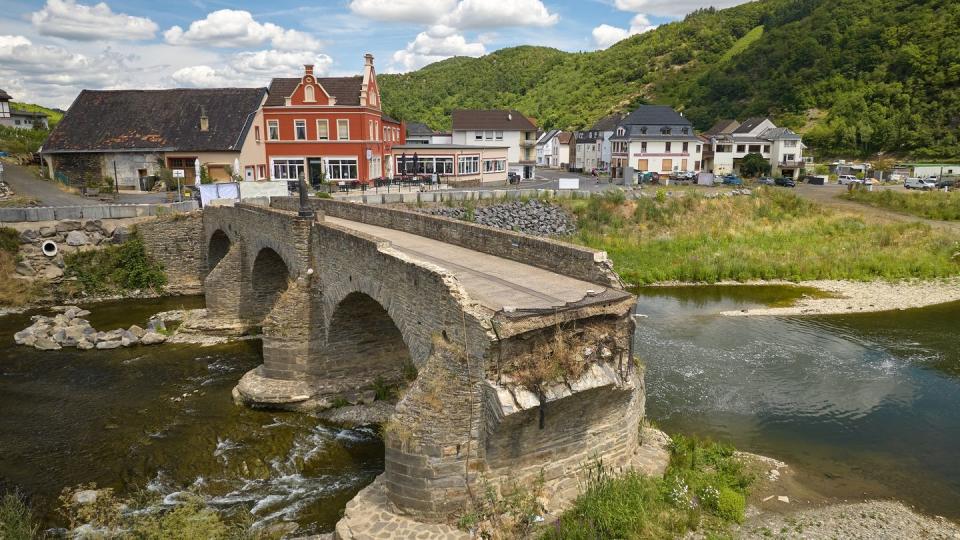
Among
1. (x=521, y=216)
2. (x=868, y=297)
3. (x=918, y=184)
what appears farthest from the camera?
(x=918, y=184)

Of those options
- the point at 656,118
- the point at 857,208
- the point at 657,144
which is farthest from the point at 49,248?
the point at 656,118

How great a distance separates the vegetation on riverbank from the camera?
90.9ft

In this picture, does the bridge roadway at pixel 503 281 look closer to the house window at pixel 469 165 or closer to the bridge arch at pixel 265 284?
the bridge arch at pixel 265 284

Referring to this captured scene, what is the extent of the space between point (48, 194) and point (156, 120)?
855cm

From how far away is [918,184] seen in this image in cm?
5256

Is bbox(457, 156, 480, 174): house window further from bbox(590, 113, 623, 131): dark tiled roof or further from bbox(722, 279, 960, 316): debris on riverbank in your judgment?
bbox(722, 279, 960, 316): debris on riverbank

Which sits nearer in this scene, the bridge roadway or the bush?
the bush

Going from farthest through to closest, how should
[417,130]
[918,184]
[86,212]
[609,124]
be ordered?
1. [609,124]
2. [417,130]
3. [918,184]
4. [86,212]

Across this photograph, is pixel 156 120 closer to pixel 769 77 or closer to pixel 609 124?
pixel 609 124

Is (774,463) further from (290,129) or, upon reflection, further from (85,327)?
(290,129)

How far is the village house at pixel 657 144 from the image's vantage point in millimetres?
64750

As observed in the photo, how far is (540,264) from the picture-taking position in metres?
13.8

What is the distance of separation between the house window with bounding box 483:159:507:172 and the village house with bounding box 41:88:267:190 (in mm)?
19389

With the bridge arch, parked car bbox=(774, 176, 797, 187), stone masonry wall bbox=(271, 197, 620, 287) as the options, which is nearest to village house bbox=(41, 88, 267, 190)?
the bridge arch
